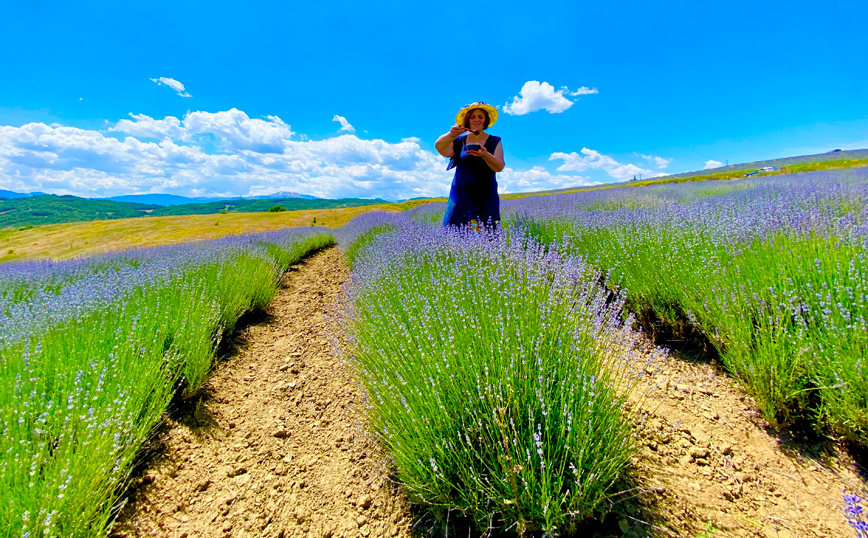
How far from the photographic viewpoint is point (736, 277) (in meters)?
2.16

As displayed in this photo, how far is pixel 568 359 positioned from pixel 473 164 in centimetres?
289

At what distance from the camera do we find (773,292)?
186cm

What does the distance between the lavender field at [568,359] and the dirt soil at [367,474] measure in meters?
0.16

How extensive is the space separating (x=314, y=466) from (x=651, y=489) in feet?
5.42

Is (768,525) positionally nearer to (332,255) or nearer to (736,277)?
(736,277)

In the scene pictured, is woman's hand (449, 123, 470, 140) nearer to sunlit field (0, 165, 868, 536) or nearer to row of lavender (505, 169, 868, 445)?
sunlit field (0, 165, 868, 536)

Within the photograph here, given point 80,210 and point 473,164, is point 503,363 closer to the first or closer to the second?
point 473,164

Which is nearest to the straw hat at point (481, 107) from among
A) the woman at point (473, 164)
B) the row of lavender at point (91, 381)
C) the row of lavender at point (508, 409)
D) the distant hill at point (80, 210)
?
the woman at point (473, 164)

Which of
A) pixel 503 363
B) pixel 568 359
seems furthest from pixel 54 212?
pixel 568 359

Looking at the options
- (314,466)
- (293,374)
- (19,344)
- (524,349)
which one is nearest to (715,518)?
(524,349)

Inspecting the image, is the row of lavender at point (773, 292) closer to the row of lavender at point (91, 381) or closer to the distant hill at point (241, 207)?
the row of lavender at point (91, 381)

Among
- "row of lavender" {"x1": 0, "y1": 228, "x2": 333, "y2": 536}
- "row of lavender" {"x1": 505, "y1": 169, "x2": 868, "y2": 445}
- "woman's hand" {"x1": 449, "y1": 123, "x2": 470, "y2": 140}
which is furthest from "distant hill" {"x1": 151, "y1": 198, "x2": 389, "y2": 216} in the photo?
"row of lavender" {"x1": 505, "y1": 169, "x2": 868, "y2": 445}

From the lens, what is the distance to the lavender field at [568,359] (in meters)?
1.27

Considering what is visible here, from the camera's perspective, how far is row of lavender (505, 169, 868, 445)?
4.94 feet
